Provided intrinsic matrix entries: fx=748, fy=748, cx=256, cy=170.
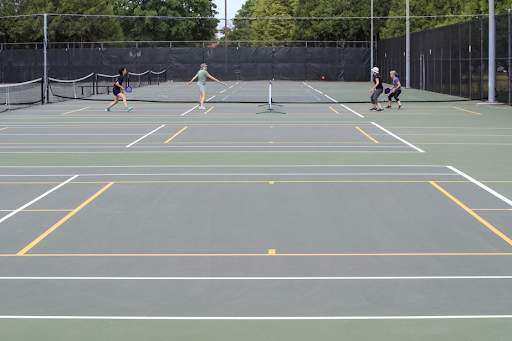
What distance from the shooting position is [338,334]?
5.68 meters

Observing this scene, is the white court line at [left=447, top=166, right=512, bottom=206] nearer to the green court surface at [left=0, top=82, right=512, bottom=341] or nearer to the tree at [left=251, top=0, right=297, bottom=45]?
the green court surface at [left=0, top=82, right=512, bottom=341]

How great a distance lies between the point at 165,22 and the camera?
89.1m

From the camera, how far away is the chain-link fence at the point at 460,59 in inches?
1196

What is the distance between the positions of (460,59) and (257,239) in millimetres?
30258

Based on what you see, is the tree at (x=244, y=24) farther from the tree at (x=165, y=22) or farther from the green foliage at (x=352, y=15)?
the tree at (x=165, y=22)

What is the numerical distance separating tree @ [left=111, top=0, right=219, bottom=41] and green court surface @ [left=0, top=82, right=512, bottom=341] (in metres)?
72.6

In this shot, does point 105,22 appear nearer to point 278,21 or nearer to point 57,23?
point 57,23

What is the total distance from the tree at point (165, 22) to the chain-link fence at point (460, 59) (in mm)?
43061

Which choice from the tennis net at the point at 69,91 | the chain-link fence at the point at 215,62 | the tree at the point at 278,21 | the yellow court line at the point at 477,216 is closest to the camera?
the yellow court line at the point at 477,216

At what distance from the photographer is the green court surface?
237 inches

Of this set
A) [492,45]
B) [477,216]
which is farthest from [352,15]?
[477,216]

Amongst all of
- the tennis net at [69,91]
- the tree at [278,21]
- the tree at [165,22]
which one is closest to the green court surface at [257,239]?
the tennis net at [69,91]

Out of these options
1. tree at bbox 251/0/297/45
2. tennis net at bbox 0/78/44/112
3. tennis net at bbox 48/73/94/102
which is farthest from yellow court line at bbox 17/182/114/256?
tree at bbox 251/0/297/45

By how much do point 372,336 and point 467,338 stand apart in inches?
27.5
